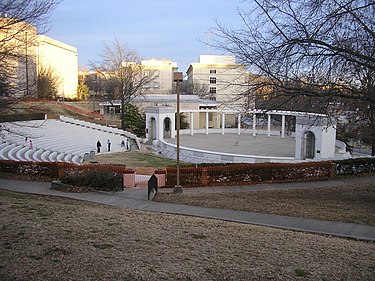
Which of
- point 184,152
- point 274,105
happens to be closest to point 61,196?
point 274,105

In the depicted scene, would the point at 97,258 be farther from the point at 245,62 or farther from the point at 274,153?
the point at 274,153

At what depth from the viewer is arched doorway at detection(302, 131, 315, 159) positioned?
96.1ft

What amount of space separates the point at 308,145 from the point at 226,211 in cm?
1966

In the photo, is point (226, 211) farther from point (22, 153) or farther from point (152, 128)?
point (152, 128)

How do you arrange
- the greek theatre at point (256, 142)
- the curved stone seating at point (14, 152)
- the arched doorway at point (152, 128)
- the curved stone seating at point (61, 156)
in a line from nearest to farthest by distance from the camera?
the curved stone seating at point (14, 152)
the greek theatre at point (256, 142)
the curved stone seating at point (61, 156)
the arched doorway at point (152, 128)

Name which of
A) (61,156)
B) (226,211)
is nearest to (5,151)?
(61,156)

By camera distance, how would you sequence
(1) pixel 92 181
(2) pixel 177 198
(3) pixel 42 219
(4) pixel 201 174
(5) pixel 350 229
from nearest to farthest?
(3) pixel 42 219 < (5) pixel 350 229 < (2) pixel 177 198 < (1) pixel 92 181 < (4) pixel 201 174

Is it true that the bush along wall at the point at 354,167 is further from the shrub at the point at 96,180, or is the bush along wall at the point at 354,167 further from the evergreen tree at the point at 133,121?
the evergreen tree at the point at 133,121

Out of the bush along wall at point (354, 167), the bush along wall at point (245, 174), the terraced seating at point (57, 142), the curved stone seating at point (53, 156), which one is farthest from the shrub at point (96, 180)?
the bush along wall at point (354, 167)

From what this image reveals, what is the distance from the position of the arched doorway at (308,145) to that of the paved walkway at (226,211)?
1005 centimetres

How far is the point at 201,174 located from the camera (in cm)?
1719

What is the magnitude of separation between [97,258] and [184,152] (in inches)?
1009

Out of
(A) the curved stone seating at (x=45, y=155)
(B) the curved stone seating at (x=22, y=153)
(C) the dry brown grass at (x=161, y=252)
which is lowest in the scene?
(A) the curved stone seating at (x=45, y=155)

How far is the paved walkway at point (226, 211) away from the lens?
999cm
